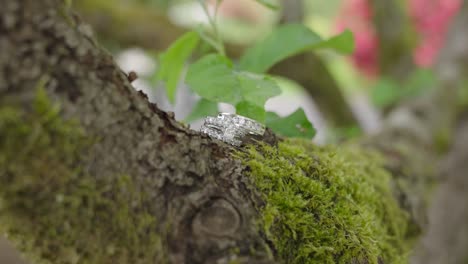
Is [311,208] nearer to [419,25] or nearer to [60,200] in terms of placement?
[60,200]

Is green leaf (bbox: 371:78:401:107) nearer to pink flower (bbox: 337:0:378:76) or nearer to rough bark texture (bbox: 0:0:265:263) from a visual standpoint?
rough bark texture (bbox: 0:0:265:263)

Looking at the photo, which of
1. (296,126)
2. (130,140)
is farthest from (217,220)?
(296,126)

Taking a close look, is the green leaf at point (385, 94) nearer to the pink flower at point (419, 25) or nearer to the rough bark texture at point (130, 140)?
the rough bark texture at point (130, 140)

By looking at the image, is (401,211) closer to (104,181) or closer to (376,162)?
(376,162)

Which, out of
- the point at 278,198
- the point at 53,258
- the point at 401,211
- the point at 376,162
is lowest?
the point at 53,258

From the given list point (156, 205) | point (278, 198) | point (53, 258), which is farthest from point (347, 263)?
point (53, 258)

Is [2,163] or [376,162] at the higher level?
[376,162]
